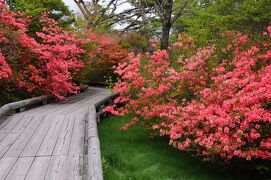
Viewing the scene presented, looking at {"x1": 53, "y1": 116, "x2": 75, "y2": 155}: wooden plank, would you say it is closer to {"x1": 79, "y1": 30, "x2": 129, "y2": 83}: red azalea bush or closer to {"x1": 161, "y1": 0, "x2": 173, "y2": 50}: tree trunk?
{"x1": 161, "y1": 0, "x2": 173, "y2": 50}: tree trunk

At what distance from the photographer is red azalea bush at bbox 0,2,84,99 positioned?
1066 cm

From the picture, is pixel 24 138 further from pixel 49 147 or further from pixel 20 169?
pixel 20 169

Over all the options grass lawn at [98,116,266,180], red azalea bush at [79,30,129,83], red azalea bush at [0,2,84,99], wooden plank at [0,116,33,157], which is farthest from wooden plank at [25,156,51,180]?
red azalea bush at [79,30,129,83]

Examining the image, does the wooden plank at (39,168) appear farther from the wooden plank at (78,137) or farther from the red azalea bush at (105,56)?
the red azalea bush at (105,56)

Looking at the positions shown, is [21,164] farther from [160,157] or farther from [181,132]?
[160,157]

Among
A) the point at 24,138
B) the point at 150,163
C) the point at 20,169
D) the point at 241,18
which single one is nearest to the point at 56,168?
the point at 20,169

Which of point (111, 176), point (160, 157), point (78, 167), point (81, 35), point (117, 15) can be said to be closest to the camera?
point (78, 167)

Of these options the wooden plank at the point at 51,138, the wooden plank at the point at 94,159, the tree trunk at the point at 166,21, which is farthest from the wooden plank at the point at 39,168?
the tree trunk at the point at 166,21

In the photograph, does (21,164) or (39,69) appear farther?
(39,69)

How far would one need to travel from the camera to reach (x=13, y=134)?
6.64m

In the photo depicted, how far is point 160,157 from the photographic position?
25.5 feet

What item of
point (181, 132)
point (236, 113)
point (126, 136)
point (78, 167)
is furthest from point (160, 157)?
point (78, 167)

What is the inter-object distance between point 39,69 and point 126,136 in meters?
4.46

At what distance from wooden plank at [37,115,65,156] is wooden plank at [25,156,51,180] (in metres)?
0.25
